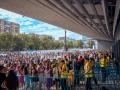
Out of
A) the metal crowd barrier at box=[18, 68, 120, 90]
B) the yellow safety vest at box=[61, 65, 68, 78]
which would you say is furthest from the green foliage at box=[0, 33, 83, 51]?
the yellow safety vest at box=[61, 65, 68, 78]

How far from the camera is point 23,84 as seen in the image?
679 inches

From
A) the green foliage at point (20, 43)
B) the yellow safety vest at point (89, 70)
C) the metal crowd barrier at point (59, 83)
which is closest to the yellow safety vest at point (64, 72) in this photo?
Result: the metal crowd barrier at point (59, 83)

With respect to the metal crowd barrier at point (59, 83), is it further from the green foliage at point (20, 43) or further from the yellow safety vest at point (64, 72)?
the green foliage at point (20, 43)

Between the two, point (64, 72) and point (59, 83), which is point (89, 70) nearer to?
point (64, 72)

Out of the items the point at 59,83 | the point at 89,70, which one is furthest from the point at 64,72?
the point at 89,70

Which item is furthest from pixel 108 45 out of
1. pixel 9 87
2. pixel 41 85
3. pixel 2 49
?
pixel 9 87

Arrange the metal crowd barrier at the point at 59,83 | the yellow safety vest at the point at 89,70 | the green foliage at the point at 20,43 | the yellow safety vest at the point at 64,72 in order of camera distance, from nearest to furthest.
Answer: the metal crowd barrier at the point at 59,83 → the yellow safety vest at the point at 64,72 → the yellow safety vest at the point at 89,70 → the green foliage at the point at 20,43

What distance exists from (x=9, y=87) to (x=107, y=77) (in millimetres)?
9353

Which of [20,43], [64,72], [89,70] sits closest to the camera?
[64,72]

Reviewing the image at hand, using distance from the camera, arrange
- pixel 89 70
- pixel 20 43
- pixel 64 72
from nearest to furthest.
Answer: pixel 64 72
pixel 89 70
pixel 20 43

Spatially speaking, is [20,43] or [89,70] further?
[20,43]

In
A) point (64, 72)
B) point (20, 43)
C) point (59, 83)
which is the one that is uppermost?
point (20, 43)

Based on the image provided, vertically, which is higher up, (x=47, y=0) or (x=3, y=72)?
(x=47, y=0)

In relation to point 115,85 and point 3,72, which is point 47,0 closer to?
point 115,85
